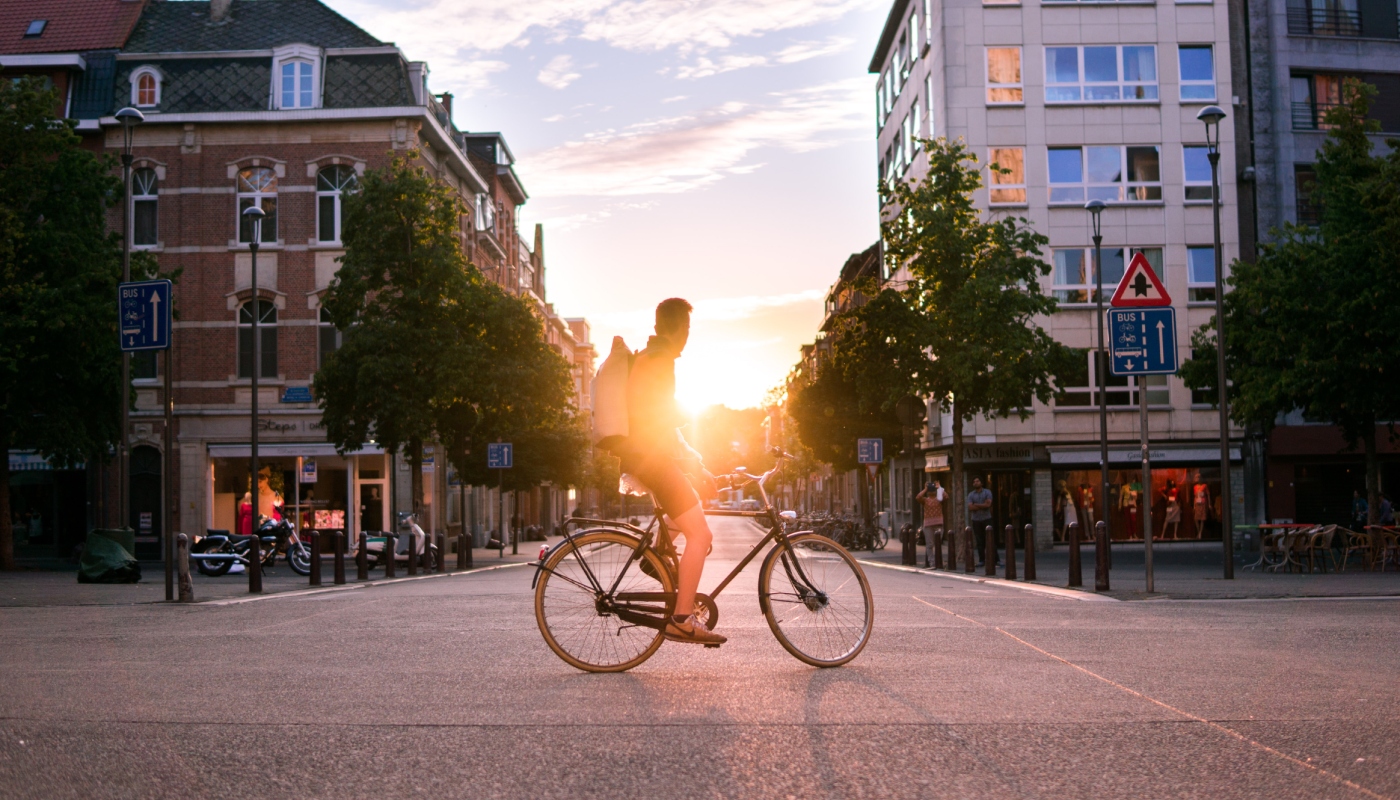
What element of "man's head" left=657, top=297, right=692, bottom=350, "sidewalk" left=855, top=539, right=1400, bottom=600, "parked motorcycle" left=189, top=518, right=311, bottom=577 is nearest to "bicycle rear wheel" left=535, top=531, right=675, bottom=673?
"man's head" left=657, top=297, right=692, bottom=350

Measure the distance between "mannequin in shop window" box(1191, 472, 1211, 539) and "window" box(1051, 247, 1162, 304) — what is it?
682cm

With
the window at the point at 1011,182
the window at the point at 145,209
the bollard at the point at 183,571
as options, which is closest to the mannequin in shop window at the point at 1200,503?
the window at the point at 1011,182

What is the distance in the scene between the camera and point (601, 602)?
7.49m

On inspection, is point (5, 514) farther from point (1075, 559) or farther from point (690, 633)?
point (690, 633)

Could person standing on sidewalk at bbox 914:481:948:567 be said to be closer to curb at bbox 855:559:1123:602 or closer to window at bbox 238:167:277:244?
curb at bbox 855:559:1123:602

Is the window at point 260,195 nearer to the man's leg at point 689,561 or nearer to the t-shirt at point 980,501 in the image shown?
the t-shirt at point 980,501

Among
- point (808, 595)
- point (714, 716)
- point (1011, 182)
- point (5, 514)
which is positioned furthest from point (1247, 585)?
point (1011, 182)

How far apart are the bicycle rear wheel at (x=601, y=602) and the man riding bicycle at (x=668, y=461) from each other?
10 centimetres

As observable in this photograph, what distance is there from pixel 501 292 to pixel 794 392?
1837 centimetres

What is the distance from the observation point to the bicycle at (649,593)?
7.43 metres

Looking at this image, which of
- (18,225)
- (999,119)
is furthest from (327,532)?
(999,119)

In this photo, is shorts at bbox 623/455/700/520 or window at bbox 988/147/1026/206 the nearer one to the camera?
shorts at bbox 623/455/700/520

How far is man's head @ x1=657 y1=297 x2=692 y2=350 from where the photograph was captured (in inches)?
300

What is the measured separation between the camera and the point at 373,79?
44.7 meters
